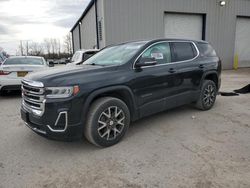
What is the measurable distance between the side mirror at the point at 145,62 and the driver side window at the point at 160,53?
0.30 ft

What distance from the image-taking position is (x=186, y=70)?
450 centimetres

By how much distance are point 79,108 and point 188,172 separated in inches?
66.4

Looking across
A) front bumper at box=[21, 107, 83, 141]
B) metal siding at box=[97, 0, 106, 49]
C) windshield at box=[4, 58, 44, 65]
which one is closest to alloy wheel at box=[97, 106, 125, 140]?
front bumper at box=[21, 107, 83, 141]

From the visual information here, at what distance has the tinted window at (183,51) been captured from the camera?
4453mm

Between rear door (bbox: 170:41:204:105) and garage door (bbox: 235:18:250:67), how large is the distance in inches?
556

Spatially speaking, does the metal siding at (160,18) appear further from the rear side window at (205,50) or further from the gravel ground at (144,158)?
the gravel ground at (144,158)

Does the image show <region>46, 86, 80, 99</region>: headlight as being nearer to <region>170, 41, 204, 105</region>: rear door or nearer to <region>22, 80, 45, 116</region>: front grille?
<region>22, 80, 45, 116</region>: front grille

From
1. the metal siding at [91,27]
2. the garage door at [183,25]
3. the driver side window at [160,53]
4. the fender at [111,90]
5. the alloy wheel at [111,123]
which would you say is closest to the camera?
the fender at [111,90]

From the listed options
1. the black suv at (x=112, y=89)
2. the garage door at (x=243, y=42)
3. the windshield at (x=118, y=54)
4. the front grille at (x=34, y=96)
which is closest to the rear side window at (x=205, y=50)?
the black suv at (x=112, y=89)

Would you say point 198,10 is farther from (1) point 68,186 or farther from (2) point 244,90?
(1) point 68,186

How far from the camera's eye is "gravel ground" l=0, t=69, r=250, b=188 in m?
2.55

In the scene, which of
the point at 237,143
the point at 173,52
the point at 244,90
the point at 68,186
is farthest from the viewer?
the point at 244,90

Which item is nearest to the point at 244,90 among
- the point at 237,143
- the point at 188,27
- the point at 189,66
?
the point at 189,66

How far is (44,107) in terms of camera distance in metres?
2.95
